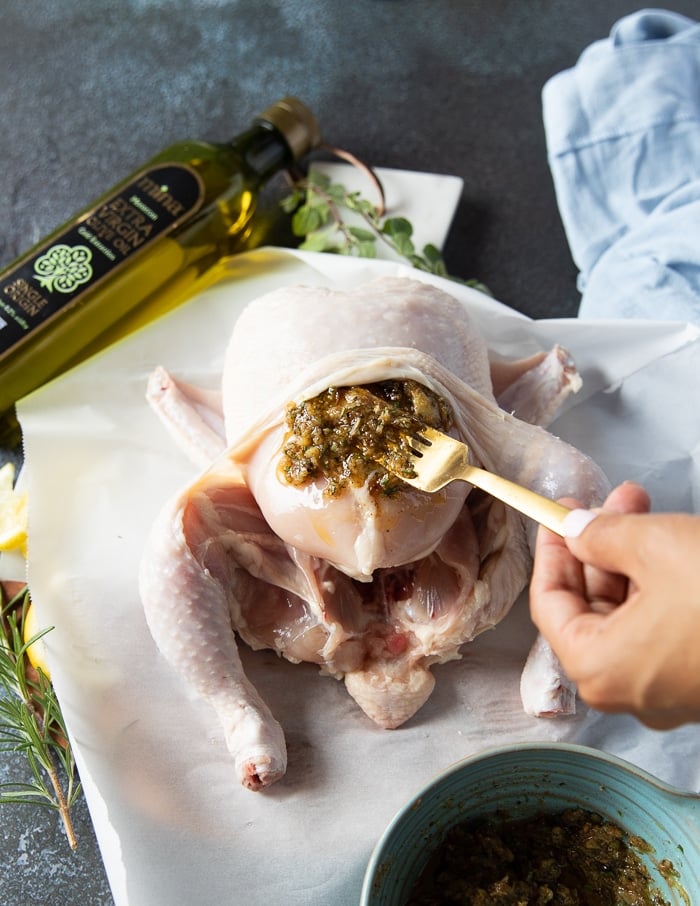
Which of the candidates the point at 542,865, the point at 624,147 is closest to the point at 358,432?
the point at 542,865

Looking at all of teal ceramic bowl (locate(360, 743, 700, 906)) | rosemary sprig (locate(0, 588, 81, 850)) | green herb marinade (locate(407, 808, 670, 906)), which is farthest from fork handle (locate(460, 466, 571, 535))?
rosemary sprig (locate(0, 588, 81, 850))

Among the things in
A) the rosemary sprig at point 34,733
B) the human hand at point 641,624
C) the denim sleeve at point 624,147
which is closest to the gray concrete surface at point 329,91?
the denim sleeve at point 624,147

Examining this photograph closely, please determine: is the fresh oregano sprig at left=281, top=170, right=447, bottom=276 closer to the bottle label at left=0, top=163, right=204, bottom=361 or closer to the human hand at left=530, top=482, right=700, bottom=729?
the bottle label at left=0, top=163, right=204, bottom=361

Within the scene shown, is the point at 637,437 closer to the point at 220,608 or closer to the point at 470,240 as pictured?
the point at 470,240

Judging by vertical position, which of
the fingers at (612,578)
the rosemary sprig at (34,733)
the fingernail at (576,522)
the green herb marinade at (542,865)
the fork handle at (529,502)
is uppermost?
the fingernail at (576,522)

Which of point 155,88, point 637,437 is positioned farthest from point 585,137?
point 155,88

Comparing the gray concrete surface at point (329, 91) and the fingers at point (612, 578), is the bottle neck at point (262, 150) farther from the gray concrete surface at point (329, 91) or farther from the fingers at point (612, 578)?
the fingers at point (612, 578)
